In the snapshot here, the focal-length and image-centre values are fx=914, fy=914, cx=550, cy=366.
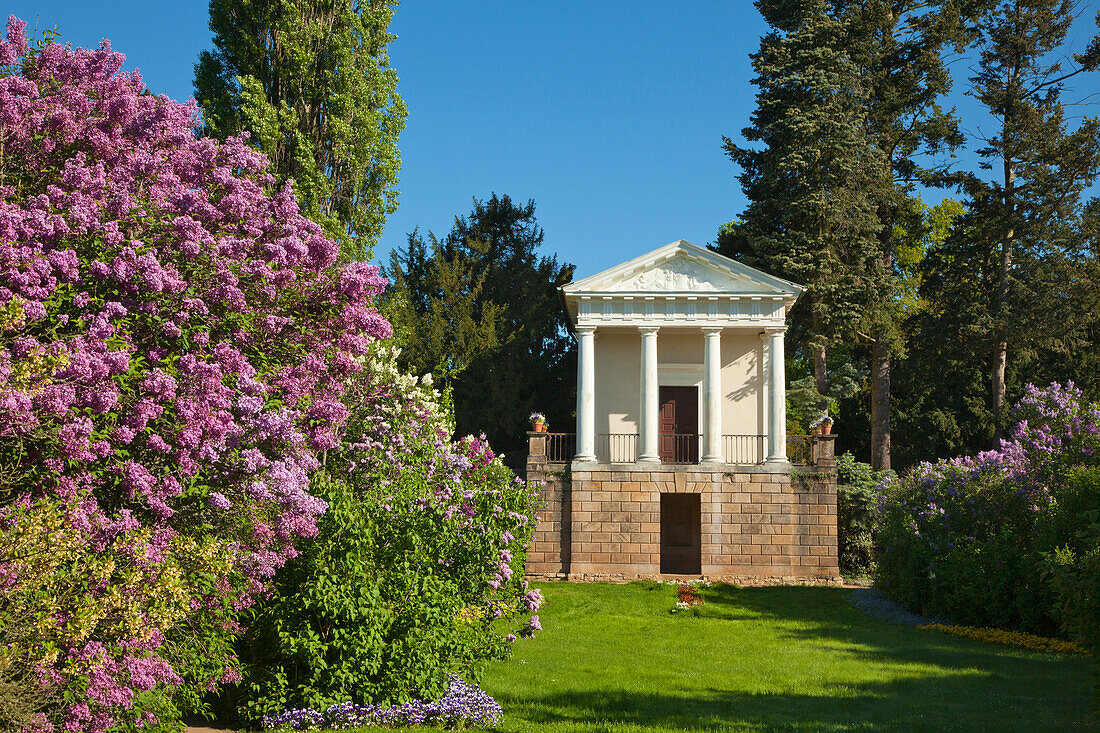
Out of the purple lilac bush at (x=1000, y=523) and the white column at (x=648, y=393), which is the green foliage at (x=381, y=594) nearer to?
the purple lilac bush at (x=1000, y=523)

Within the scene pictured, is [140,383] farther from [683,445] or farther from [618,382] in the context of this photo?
[683,445]

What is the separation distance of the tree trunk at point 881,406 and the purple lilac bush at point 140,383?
23.6 m

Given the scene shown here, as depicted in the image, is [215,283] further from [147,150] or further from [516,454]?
[516,454]

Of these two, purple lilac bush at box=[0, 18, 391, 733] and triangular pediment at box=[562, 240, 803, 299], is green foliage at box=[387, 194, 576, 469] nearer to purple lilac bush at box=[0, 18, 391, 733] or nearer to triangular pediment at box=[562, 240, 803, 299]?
triangular pediment at box=[562, 240, 803, 299]

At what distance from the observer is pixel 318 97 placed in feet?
59.6

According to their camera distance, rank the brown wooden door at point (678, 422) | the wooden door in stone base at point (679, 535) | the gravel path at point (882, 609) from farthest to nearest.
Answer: the wooden door in stone base at point (679, 535)
the brown wooden door at point (678, 422)
the gravel path at point (882, 609)

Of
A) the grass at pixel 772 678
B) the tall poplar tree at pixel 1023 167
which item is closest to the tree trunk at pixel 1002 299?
the tall poplar tree at pixel 1023 167

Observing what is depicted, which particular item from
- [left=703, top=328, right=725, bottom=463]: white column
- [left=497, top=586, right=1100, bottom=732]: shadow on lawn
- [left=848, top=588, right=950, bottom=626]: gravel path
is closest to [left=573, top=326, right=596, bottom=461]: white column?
[left=703, top=328, right=725, bottom=463]: white column

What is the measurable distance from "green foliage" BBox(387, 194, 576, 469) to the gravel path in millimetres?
13119

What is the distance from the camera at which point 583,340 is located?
81.6 ft

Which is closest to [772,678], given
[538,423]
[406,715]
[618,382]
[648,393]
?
[406,715]

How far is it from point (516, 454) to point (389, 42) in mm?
16162

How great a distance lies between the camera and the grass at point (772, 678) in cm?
920

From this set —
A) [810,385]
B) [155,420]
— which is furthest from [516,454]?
[155,420]
